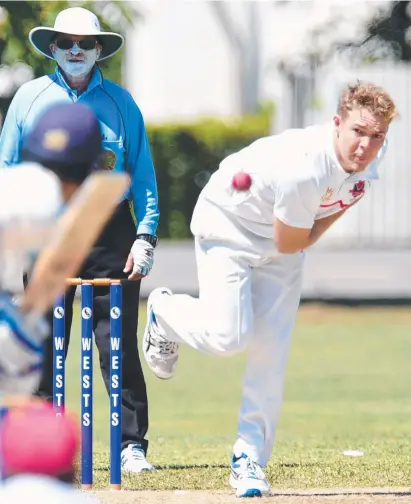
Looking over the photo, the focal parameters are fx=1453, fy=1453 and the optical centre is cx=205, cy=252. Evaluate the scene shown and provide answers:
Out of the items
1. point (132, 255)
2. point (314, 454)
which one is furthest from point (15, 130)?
point (314, 454)

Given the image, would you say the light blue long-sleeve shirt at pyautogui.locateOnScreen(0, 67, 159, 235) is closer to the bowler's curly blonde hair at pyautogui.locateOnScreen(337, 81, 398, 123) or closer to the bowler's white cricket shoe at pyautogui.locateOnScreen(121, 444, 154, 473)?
the bowler's white cricket shoe at pyautogui.locateOnScreen(121, 444, 154, 473)

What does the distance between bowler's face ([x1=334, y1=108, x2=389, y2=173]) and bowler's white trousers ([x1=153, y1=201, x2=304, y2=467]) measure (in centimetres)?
54

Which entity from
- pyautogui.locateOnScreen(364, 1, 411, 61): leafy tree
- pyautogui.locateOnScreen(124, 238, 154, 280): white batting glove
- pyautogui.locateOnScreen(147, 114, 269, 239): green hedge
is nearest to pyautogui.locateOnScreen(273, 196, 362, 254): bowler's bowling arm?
pyautogui.locateOnScreen(124, 238, 154, 280): white batting glove

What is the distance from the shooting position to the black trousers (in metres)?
6.50

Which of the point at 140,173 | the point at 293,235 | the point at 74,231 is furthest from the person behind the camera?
the point at 140,173

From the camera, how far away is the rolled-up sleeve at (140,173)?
21.2 feet

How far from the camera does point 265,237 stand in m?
5.91

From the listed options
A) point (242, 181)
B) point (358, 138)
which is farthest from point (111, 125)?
point (358, 138)

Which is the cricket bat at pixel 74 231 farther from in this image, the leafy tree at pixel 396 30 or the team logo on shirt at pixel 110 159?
the leafy tree at pixel 396 30

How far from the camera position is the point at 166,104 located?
2727 cm

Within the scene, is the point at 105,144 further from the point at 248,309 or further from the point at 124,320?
the point at 248,309

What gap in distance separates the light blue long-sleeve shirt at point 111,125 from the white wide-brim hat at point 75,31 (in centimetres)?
18

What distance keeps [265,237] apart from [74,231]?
7.67 ft

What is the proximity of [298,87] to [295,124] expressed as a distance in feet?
1.85
